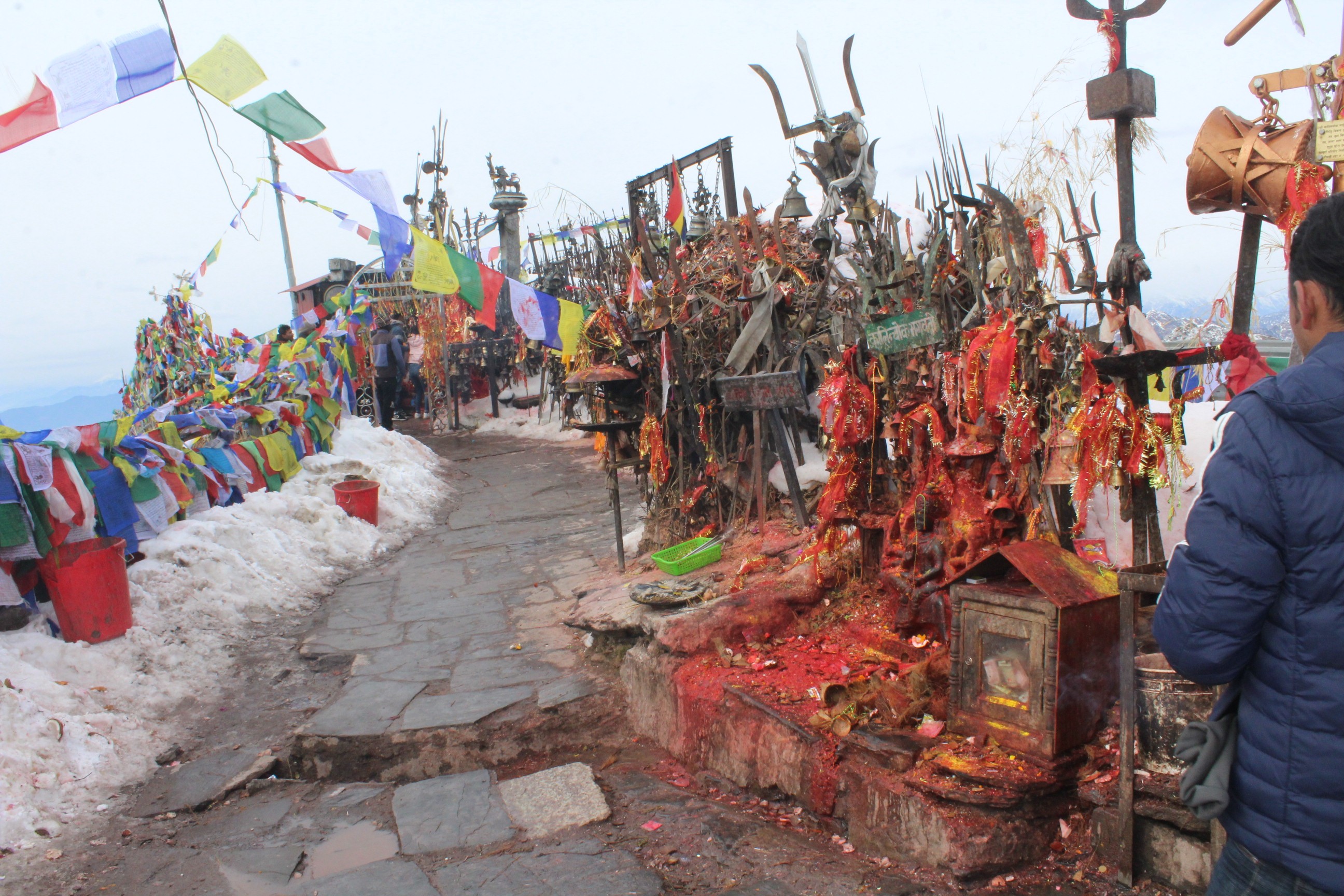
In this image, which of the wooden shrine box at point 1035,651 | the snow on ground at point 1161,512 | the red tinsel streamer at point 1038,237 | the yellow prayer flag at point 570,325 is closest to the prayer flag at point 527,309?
the yellow prayer flag at point 570,325

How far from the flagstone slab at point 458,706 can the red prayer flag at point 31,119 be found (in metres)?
4.46

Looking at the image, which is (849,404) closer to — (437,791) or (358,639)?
(437,791)

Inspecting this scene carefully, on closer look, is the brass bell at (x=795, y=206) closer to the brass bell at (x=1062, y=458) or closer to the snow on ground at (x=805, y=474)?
the snow on ground at (x=805, y=474)

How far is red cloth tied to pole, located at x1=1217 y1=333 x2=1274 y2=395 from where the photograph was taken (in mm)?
2781

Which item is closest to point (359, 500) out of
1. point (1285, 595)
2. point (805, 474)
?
point (805, 474)

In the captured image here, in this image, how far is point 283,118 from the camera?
744 cm

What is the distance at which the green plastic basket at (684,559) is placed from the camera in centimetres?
627

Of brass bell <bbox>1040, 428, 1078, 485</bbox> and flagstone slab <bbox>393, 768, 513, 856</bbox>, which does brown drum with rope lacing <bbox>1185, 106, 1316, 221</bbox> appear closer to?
brass bell <bbox>1040, 428, 1078, 485</bbox>

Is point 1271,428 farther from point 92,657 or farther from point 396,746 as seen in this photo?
point 92,657

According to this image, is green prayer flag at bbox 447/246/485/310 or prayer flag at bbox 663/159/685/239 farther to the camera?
prayer flag at bbox 663/159/685/239

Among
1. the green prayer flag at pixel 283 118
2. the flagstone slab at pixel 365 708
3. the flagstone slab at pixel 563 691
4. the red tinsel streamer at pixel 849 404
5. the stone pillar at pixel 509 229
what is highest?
the stone pillar at pixel 509 229

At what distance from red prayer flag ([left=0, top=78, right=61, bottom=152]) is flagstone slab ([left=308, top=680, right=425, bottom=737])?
4.16 meters

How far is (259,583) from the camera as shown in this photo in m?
7.21

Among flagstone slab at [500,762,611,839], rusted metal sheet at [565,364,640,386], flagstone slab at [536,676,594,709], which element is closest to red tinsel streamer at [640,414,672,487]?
rusted metal sheet at [565,364,640,386]
